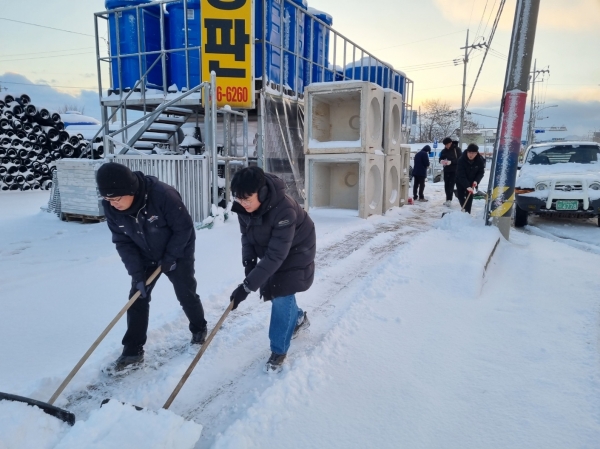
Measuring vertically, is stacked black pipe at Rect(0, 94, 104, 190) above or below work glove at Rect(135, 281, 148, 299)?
above

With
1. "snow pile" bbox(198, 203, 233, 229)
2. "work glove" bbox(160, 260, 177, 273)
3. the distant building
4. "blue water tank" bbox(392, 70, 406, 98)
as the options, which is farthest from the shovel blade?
the distant building

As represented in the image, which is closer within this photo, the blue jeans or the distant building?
the blue jeans

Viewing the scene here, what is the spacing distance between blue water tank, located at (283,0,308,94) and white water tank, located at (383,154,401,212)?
3.17 meters

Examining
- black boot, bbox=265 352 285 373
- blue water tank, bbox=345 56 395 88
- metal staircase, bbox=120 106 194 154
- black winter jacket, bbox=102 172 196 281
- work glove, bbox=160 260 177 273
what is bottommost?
black boot, bbox=265 352 285 373

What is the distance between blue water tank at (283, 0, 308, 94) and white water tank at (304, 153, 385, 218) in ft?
9.04

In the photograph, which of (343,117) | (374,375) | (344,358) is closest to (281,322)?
(344,358)

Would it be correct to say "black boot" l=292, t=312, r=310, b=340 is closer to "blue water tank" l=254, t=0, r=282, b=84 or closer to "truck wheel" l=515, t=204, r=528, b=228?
"truck wheel" l=515, t=204, r=528, b=228

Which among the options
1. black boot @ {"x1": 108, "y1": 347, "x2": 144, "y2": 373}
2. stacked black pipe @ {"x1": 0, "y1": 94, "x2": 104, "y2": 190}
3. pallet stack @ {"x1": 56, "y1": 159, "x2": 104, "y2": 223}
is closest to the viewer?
black boot @ {"x1": 108, "y1": 347, "x2": 144, "y2": 373}

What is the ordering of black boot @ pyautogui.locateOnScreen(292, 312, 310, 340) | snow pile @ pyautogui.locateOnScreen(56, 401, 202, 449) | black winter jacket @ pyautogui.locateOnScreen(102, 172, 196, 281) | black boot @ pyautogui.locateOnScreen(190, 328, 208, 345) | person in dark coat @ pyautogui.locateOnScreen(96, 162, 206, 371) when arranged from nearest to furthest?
1. snow pile @ pyautogui.locateOnScreen(56, 401, 202, 449)
2. person in dark coat @ pyautogui.locateOnScreen(96, 162, 206, 371)
3. black winter jacket @ pyautogui.locateOnScreen(102, 172, 196, 281)
4. black boot @ pyautogui.locateOnScreen(190, 328, 208, 345)
5. black boot @ pyautogui.locateOnScreen(292, 312, 310, 340)

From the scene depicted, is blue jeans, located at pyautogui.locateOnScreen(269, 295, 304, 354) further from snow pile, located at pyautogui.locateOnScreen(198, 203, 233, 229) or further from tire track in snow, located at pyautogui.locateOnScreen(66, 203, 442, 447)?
snow pile, located at pyautogui.locateOnScreen(198, 203, 233, 229)

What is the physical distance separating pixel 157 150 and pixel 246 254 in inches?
297

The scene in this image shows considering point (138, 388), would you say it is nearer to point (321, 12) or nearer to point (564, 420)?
point (564, 420)

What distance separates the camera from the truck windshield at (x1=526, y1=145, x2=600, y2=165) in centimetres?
866

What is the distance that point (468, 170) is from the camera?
9047 millimetres
